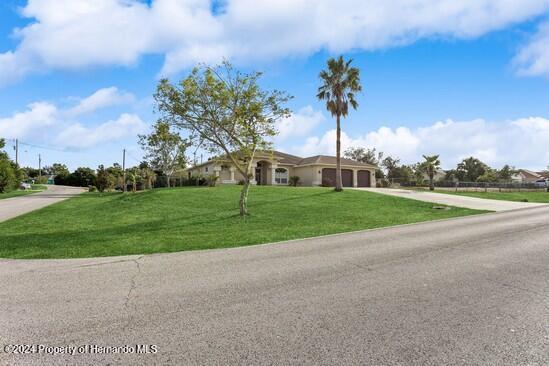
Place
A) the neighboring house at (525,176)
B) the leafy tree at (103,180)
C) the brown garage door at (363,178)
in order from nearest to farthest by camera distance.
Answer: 1. the leafy tree at (103,180)
2. the brown garage door at (363,178)
3. the neighboring house at (525,176)

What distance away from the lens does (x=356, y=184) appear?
42719 mm

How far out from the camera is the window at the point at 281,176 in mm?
41688

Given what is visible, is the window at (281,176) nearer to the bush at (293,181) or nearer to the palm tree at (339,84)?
the bush at (293,181)

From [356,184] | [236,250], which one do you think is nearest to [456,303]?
[236,250]

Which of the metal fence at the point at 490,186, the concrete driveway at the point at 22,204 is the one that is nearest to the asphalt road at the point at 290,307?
the concrete driveway at the point at 22,204

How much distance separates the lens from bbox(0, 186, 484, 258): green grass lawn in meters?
9.61

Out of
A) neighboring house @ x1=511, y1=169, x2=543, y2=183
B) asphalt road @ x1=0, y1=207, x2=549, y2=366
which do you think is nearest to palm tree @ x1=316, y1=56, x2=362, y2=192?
asphalt road @ x1=0, y1=207, x2=549, y2=366

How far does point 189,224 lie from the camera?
555 inches

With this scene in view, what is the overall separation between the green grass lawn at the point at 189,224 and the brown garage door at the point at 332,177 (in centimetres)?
1650

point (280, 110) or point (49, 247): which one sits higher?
point (280, 110)

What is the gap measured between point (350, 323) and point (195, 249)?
606cm

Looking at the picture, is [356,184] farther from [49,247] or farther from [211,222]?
[49,247]

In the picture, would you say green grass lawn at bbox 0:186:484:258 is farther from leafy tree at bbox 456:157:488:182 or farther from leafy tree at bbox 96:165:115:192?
leafy tree at bbox 456:157:488:182

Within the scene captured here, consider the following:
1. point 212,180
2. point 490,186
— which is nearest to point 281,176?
point 212,180
